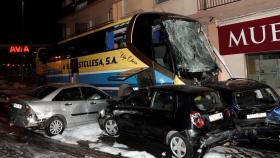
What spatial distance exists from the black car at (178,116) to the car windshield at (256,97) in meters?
0.85

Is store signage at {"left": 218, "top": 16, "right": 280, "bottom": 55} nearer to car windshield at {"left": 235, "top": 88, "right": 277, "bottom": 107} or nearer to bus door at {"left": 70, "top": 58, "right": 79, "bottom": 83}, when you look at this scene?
car windshield at {"left": 235, "top": 88, "right": 277, "bottom": 107}

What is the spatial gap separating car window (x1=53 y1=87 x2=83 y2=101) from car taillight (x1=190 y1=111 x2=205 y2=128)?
4.63 metres

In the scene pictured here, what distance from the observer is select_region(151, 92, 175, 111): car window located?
6.92 m

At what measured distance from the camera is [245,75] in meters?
13.5

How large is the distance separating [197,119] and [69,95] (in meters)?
4.79

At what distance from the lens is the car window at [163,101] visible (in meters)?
6.92

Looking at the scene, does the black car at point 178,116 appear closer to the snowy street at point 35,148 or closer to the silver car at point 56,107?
the snowy street at point 35,148

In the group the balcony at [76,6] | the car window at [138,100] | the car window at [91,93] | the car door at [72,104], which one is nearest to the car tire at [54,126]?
the car door at [72,104]

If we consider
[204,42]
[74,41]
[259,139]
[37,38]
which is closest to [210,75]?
[204,42]

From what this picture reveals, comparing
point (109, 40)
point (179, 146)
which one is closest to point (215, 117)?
point (179, 146)

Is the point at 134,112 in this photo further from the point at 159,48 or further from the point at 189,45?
the point at 189,45

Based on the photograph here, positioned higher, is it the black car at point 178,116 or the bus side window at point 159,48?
the bus side window at point 159,48

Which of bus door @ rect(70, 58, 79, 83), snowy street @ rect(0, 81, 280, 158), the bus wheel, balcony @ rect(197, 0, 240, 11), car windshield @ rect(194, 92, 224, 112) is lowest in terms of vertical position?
snowy street @ rect(0, 81, 280, 158)

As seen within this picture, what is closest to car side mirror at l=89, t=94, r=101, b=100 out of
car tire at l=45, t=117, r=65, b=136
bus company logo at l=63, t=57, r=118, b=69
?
car tire at l=45, t=117, r=65, b=136
